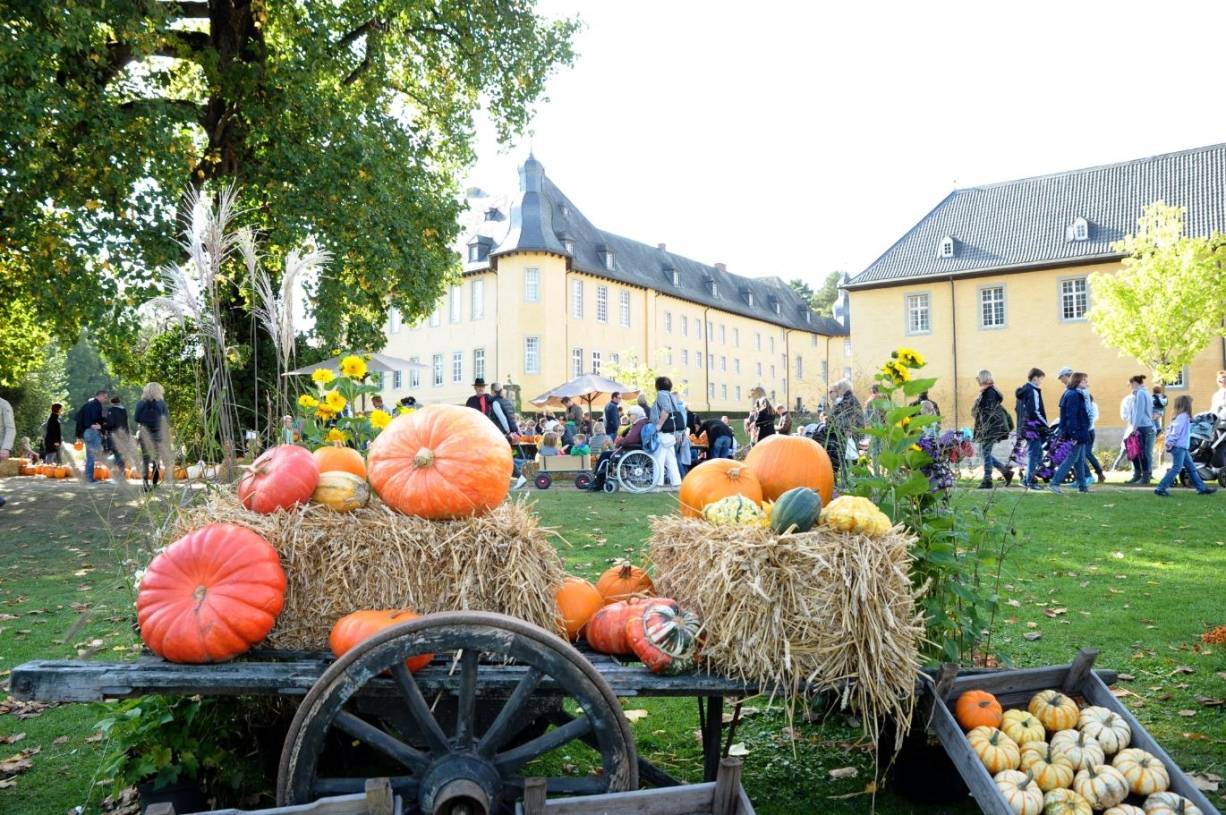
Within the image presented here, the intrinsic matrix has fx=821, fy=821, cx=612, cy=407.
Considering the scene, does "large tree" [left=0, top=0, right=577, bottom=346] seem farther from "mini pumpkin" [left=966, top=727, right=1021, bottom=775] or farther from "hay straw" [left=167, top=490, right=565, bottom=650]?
"mini pumpkin" [left=966, top=727, right=1021, bottom=775]

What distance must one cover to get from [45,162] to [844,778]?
437 inches

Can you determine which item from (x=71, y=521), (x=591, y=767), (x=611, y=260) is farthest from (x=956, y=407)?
(x=591, y=767)

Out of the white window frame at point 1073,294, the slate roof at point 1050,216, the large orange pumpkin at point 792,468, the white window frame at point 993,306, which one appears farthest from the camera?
the white window frame at point 993,306

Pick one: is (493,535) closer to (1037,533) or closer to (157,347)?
(1037,533)

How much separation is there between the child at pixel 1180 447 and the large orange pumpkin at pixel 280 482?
12186mm

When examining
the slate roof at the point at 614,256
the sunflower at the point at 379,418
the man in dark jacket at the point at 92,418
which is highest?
→ the slate roof at the point at 614,256

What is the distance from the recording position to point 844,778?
3.23 metres

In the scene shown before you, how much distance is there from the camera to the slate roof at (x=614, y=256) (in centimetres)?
4094

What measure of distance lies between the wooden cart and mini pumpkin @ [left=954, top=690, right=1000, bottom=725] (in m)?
0.82

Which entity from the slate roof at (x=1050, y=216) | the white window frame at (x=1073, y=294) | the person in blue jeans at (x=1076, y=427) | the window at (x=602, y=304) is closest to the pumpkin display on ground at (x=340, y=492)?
the person in blue jeans at (x=1076, y=427)

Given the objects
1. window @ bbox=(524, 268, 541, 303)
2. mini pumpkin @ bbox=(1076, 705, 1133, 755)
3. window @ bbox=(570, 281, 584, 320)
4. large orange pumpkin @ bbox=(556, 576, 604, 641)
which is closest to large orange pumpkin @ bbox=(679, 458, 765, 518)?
large orange pumpkin @ bbox=(556, 576, 604, 641)

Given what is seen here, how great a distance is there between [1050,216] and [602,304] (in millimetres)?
21684

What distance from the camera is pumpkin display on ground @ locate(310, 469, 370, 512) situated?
9.12 feet

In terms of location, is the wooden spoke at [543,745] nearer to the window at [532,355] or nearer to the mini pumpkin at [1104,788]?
the mini pumpkin at [1104,788]
